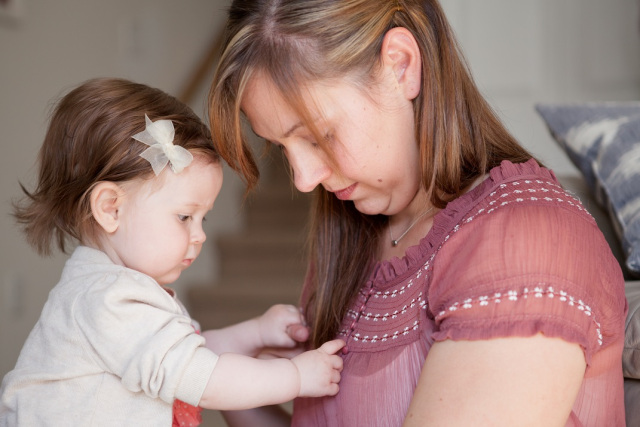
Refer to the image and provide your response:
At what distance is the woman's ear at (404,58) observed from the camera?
1.09m

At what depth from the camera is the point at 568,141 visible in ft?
5.11

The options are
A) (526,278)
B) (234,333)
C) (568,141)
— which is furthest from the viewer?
(568,141)

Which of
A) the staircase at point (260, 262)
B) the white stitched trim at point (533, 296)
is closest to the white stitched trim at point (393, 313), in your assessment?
the white stitched trim at point (533, 296)

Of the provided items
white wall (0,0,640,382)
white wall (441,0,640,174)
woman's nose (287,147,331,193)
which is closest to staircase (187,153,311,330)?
white wall (0,0,640,382)

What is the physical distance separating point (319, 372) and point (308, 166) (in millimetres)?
332

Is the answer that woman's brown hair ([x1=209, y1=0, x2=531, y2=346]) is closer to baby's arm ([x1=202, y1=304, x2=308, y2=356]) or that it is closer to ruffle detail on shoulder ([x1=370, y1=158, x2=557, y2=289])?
ruffle detail on shoulder ([x1=370, y1=158, x2=557, y2=289])

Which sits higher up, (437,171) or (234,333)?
(437,171)

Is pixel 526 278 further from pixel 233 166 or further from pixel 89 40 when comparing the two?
pixel 89 40

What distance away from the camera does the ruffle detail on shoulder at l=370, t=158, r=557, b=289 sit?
1021 millimetres

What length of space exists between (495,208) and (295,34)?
397mm

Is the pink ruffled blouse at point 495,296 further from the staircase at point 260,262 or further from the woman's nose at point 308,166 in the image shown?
the staircase at point 260,262

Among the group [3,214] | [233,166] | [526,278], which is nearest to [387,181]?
[233,166]

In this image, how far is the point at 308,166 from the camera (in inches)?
45.6

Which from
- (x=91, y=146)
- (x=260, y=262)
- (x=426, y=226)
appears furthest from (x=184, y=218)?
(x=260, y=262)
